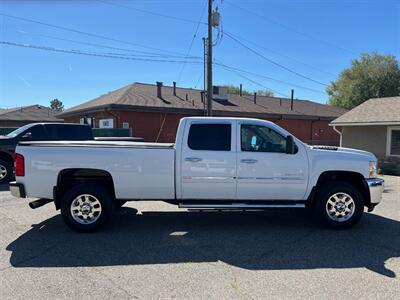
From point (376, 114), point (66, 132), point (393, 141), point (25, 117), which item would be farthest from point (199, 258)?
point (25, 117)

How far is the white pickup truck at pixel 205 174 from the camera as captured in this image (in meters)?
5.70

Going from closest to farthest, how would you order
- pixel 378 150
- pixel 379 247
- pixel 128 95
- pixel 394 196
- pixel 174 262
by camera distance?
pixel 174 262
pixel 379 247
pixel 394 196
pixel 378 150
pixel 128 95

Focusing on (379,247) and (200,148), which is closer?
(379,247)

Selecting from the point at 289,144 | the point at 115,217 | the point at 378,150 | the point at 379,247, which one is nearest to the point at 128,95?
the point at 378,150

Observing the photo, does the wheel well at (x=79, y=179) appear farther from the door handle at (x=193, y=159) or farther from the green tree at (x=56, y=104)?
the green tree at (x=56, y=104)

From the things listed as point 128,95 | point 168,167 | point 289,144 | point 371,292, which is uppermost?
point 128,95

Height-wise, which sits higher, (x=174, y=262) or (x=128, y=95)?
(x=128, y=95)

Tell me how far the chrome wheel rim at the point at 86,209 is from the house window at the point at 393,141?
595 inches

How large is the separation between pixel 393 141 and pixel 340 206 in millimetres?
12400

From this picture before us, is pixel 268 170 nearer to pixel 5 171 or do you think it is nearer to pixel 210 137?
pixel 210 137

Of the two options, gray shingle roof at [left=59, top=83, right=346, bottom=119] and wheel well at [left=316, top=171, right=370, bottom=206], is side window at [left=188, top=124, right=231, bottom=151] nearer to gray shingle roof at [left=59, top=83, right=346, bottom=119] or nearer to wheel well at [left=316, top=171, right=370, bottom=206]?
wheel well at [left=316, top=171, right=370, bottom=206]

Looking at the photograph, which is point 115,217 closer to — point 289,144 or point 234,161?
point 234,161

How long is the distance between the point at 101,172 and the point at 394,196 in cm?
820

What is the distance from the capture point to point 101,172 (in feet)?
19.1
